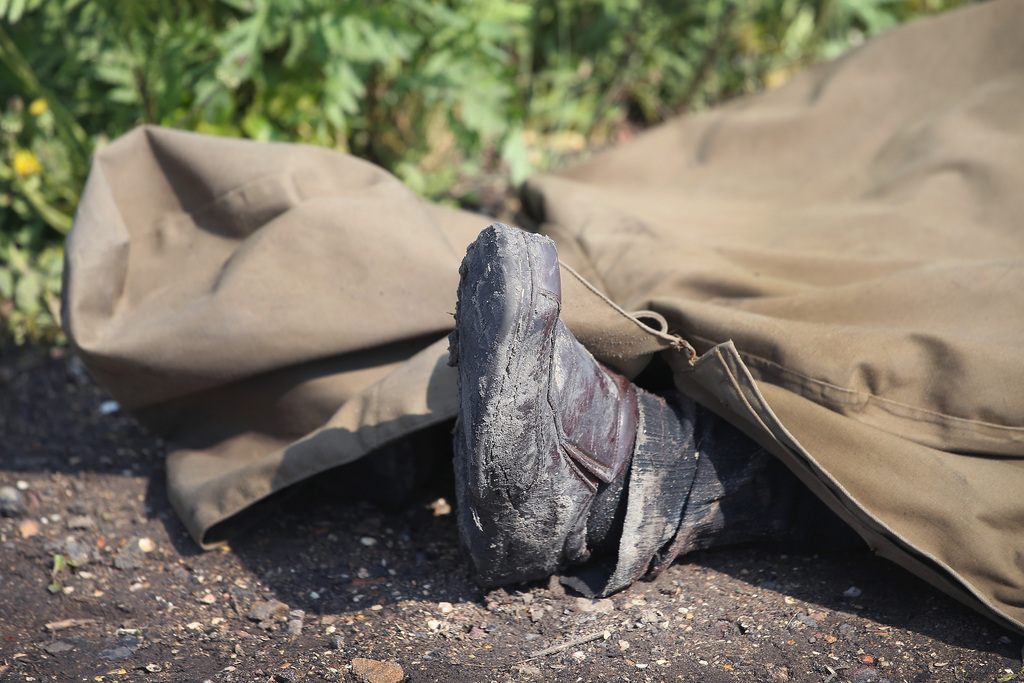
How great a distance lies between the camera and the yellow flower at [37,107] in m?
2.52

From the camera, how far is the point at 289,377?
1.69 m

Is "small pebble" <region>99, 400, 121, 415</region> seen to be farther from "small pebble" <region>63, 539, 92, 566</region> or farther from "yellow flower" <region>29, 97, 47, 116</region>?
"yellow flower" <region>29, 97, 47, 116</region>

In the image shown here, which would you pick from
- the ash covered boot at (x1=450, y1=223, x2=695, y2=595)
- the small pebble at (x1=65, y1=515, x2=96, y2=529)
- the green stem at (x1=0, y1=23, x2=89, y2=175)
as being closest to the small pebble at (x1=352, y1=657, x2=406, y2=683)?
the ash covered boot at (x1=450, y1=223, x2=695, y2=595)

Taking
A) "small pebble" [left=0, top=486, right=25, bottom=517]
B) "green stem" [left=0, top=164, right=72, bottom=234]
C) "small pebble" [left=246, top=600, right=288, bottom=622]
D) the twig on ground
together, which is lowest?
"small pebble" [left=0, top=486, right=25, bottom=517]

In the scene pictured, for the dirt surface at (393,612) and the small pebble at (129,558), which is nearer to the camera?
the dirt surface at (393,612)

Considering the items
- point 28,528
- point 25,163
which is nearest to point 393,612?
point 28,528

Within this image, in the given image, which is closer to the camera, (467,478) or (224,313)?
(467,478)

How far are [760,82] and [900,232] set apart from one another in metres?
2.21

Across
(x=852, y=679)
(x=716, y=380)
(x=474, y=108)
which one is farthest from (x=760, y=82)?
(x=852, y=679)

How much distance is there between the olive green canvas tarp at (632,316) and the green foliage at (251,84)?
0.65 m

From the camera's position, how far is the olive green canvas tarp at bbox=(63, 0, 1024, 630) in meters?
1.37

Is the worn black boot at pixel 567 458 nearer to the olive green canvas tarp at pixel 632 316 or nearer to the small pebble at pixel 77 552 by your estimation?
the olive green canvas tarp at pixel 632 316

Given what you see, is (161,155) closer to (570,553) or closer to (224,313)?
(224,313)

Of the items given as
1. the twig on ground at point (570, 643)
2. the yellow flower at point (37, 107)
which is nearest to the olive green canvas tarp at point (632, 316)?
the twig on ground at point (570, 643)
